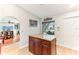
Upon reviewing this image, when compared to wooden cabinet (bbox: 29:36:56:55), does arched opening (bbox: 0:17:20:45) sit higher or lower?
higher

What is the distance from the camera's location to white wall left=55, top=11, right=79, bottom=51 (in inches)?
57.8

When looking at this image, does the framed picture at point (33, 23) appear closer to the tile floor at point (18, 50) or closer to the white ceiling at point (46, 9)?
the white ceiling at point (46, 9)

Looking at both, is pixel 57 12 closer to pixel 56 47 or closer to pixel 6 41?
pixel 56 47

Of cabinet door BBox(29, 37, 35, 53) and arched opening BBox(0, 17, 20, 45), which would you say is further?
cabinet door BBox(29, 37, 35, 53)

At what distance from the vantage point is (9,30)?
149 cm

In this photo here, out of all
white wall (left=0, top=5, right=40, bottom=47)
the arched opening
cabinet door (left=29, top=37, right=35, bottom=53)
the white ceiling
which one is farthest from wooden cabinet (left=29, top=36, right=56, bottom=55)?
the white ceiling

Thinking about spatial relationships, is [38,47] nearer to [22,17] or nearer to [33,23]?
[33,23]

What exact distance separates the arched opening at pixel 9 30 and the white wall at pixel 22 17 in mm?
64

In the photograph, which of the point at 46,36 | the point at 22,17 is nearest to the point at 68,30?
the point at 46,36

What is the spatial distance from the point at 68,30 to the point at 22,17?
2.53ft

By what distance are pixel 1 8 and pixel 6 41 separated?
524mm

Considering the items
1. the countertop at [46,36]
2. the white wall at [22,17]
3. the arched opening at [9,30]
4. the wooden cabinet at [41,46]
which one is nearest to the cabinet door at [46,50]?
the wooden cabinet at [41,46]

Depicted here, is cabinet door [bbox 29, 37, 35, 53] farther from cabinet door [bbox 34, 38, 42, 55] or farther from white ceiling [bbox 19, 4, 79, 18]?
white ceiling [bbox 19, 4, 79, 18]

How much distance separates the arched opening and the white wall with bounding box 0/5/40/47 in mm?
64
